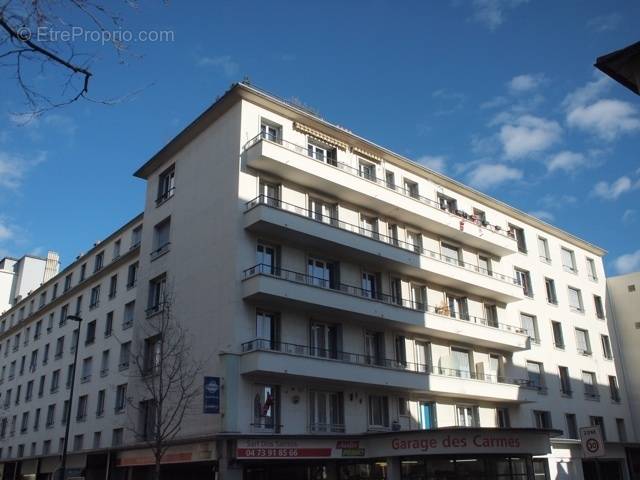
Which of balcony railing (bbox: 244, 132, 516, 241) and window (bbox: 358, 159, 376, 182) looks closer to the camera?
balcony railing (bbox: 244, 132, 516, 241)

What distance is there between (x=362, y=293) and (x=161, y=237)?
10.4 meters

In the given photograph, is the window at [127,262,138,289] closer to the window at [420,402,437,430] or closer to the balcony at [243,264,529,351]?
the balcony at [243,264,529,351]

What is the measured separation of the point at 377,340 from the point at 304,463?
21.4ft

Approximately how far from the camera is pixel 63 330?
42.4 meters

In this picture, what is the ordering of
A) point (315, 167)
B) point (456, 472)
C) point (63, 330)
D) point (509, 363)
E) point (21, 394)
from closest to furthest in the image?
1. point (456, 472)
2. point (315, 167)
3. point (509, 363)
4. point (63, 330)
5. point (21, 394)

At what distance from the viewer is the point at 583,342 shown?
3841 cm

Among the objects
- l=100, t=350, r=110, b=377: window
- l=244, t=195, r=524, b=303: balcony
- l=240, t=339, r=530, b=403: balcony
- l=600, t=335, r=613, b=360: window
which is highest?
l=244, t=195, r=524, b=303: balcony

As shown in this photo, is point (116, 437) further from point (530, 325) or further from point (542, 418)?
point (530, 325)

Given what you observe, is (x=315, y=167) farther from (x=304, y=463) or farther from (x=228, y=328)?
(x=304, y=463)

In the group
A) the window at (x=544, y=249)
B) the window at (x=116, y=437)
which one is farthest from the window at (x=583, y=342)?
the window at (x=116, y=437)

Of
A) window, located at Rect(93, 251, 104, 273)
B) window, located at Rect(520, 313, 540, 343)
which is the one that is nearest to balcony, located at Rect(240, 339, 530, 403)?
window, located at Rect(520, 313, 540, 343)

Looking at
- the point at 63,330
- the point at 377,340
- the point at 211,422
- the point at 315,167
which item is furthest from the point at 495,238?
the point at 63,330

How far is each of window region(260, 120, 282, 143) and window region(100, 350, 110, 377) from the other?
16430 millimetres

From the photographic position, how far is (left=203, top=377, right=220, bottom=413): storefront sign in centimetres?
2208
